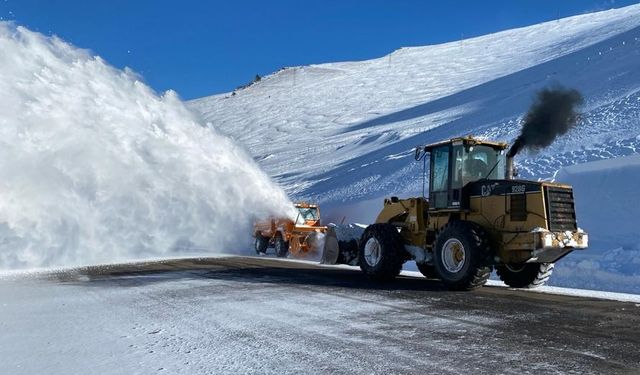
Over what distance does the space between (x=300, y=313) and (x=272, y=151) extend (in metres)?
44.0

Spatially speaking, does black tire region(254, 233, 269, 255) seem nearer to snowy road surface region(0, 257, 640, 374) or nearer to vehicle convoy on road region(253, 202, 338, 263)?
vehicle convoy on road region(253, 202, 338, 263)

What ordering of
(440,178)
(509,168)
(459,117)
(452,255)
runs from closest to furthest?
(452,255) → (440,178) → (509,168) → (459,117)

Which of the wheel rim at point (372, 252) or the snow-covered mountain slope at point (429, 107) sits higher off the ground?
the snow-covered mountain slope at point (429, 107)

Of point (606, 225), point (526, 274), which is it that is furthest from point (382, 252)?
point (606, 225)

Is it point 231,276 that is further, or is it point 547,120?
point 231,276

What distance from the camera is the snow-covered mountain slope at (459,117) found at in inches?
659

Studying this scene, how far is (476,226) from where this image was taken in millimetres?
10359

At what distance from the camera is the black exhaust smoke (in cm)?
1202

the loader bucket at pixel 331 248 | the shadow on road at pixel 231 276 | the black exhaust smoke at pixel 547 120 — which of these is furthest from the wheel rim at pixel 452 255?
the loader bucket at pixel 331 248

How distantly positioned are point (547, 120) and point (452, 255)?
153 inches

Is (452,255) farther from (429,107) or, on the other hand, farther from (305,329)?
(429,107)

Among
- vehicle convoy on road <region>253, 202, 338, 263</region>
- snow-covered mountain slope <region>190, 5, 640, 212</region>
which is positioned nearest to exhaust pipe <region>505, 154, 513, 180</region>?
vehicle convoy on road <region>253, 202, 338, 263</region>

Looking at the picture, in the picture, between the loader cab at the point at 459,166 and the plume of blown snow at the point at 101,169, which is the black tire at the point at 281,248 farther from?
the loader cab at the point at 459,166

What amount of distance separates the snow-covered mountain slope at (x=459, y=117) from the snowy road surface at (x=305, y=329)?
15.4ft
